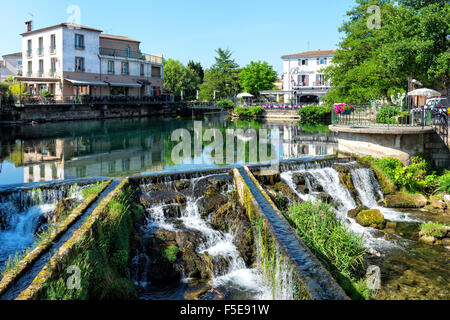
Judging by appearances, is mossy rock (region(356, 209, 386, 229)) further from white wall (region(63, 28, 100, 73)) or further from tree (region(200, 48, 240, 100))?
tree (region(200, 48, 240, 100))

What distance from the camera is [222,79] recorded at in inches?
3044

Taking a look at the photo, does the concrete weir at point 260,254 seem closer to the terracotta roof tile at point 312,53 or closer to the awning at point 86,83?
the awning at point 86,83

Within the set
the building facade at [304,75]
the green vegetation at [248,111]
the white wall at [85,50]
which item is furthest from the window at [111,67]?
the building facade at [304,75]

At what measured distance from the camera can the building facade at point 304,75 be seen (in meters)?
65.0

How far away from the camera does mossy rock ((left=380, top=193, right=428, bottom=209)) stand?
15.4 meters

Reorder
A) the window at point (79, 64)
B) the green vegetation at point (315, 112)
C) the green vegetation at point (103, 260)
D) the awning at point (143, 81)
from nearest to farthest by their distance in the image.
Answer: the green vegetation at point (103, 260) < the green vegetation at point (315, 112) < the window at point (79, 64) < the awning at point (143, 81)

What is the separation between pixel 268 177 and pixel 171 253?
619 centimetres

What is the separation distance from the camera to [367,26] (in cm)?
2830

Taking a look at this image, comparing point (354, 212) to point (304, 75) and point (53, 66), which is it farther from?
point (304, 75)

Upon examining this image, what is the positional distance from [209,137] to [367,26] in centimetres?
1453

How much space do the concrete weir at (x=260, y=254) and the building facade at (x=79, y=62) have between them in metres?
40.8

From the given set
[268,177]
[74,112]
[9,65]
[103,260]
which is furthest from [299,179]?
[9,65]

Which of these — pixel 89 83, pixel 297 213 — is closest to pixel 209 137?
pixel 297 213

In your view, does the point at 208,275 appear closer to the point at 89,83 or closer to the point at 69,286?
the point at 69,286
